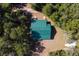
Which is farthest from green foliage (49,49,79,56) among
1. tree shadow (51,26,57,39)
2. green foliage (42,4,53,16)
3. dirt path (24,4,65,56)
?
green foliage (42,4,53,16)

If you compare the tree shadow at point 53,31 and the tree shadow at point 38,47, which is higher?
the tree shadow at point 53,31

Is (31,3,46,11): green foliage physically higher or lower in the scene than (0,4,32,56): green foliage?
higher

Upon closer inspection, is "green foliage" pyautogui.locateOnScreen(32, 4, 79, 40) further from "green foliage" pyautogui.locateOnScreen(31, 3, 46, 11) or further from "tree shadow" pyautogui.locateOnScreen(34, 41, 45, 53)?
"tree shadow" pyautogui.locateOnScreen(34, 41, 45, 53)

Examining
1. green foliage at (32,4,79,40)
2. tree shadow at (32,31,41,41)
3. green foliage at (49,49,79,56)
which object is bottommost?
green foliage at (49,49,79,56)

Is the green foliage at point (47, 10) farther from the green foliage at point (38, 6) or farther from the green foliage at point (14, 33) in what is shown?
the green foliage at point (14, 33)

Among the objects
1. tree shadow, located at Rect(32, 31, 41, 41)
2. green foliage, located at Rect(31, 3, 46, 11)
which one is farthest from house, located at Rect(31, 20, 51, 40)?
green foliage, located at Rect(31, 3, 46, 11)

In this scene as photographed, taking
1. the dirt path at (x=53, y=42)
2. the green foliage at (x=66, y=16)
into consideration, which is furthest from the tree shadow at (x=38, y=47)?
the green foliage at (x=66, y=16)

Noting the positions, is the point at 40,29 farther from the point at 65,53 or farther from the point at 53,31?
the point at 65,53

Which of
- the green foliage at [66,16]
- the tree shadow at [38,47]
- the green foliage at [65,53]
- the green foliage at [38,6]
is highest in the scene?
the green foliage at [38,6]

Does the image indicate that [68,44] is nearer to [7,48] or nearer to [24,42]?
[24,42]

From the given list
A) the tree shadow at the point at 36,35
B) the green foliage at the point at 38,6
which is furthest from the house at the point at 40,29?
the green foliage at the point at 38,6

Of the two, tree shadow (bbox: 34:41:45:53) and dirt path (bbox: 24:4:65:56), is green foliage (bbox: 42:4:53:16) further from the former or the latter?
tree shadow (bbox: 34:41:45:53)
